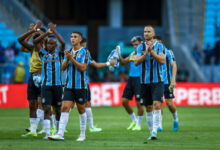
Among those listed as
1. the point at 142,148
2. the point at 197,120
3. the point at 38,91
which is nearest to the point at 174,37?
the point at 197,120

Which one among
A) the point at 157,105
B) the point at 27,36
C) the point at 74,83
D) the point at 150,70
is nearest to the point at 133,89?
the point at 150,70

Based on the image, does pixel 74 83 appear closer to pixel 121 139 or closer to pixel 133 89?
pixel 121 139

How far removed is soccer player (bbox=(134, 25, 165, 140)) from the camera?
432 inches

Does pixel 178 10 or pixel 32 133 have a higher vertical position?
pixel 178 10

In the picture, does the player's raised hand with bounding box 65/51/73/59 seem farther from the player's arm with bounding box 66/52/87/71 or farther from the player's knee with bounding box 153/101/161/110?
the player's knee with bounding box 153/101/161/110

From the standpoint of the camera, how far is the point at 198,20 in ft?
115

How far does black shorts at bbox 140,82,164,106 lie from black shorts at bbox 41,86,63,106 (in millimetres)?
1811

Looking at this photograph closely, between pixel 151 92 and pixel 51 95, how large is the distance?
216 cm

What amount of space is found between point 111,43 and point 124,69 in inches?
128

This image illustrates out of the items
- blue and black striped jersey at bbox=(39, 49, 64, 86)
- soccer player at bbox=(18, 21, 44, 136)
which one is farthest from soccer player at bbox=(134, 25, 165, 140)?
soccer player at bbox=(18, 21, 44, 136)

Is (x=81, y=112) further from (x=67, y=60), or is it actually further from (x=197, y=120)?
(x=197, y=120)

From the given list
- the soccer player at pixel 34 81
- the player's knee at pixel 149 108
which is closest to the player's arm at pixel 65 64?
the soccer player at pixel 34 81

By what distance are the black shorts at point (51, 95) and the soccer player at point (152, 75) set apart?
1.81m

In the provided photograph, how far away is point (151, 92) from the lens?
11.3 metres
